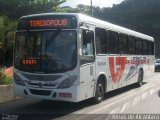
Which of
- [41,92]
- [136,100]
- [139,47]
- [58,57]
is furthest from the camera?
[139,47]

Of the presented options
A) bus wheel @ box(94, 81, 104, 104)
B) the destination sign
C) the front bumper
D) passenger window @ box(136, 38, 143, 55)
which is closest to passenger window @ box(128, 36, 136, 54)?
passenger window @ box(136, 38, 143, 55)

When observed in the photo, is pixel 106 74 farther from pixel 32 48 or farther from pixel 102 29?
pixel 32 48

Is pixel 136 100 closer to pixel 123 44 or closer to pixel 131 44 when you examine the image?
pixel 123 44

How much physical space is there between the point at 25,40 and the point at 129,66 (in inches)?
283

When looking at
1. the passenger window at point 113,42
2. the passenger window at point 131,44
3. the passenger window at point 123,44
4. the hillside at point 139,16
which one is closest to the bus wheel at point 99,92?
the passenger window at point 113,42

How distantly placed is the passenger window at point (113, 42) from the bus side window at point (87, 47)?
2.11 m

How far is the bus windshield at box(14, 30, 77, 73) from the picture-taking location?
41.8 feet

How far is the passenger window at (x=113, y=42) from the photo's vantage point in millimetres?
16003

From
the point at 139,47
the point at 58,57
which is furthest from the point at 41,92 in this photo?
the point at 139,47

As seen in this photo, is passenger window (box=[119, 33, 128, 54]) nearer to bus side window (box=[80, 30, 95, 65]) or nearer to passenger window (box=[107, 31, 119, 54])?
passenger window (box=[107, 31, 119, 54])

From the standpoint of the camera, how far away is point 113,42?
16562mm

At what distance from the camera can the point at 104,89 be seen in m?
15.4

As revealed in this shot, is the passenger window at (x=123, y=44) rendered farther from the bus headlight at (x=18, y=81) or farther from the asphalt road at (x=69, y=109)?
the bus headlight at (x=18, y=81)

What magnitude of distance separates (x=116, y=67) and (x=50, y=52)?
4768 millimetres
